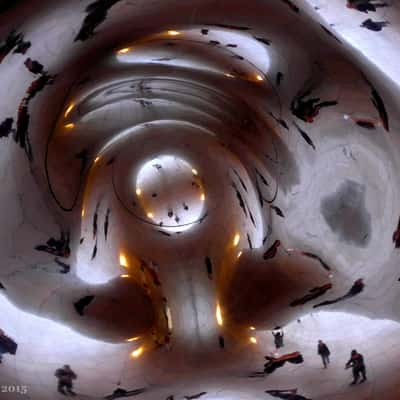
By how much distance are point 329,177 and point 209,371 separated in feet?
0.77

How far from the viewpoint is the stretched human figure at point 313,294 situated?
572 millimetres

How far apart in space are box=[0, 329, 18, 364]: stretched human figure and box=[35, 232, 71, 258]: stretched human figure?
99 mm

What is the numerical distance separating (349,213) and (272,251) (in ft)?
0.34

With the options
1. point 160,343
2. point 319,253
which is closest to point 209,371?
point 160,343

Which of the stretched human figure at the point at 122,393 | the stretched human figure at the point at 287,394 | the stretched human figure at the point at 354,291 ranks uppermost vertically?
the stretched human figure at the point at 354,291

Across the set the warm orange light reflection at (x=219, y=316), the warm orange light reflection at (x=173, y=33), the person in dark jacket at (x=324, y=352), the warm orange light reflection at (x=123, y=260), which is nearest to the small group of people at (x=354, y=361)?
the person in dark jacket at (x=324, y=352)

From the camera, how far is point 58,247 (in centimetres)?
59

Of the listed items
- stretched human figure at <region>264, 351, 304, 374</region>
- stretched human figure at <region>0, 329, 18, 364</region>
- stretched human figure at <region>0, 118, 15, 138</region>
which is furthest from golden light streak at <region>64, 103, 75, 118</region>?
stretched human figure at <region>264, 351, 304, 374</region>

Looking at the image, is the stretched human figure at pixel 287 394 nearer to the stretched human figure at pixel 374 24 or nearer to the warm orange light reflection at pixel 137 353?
the warm orange light reflection at pixel 137 353

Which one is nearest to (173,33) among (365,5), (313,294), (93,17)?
(93,17)

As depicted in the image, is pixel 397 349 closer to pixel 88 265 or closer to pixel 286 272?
pixel 286 272

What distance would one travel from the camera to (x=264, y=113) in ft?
2.07

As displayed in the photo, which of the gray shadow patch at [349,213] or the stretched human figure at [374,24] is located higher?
the stretched human figure at [374,24]

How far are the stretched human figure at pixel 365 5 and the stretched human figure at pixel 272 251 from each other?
263 millimetres
